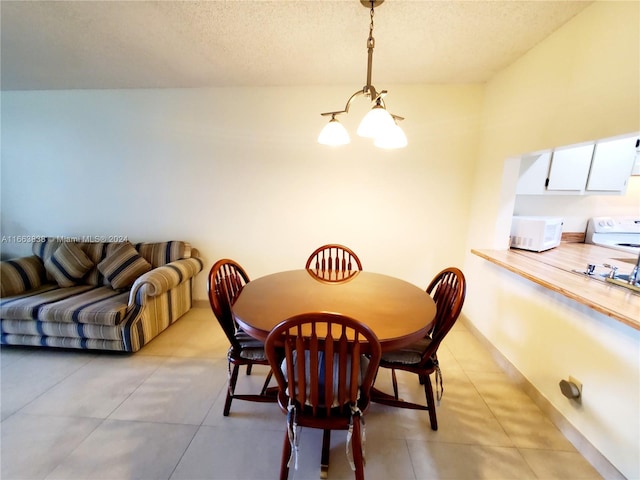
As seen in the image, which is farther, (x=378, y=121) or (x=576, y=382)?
(x=576, y=382)

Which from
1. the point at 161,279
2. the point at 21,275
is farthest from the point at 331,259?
the point at 21,275

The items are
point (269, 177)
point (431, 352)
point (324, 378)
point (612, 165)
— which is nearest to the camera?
point (324, 378)

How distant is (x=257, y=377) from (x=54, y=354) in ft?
5.81

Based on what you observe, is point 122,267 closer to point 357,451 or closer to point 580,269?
point 357,451

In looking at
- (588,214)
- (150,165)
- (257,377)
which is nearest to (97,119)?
(150,165)

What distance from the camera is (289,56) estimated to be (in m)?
2.04

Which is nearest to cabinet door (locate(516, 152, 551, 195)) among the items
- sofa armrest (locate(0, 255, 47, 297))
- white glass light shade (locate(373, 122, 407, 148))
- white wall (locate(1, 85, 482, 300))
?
white wall (locate(1, 85, 482, 300))

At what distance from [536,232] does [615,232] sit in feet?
3.22

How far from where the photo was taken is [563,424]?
149 cm

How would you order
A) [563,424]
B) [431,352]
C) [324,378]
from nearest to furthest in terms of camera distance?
1. [324,378]
2. [431,352]
3. [563,424]

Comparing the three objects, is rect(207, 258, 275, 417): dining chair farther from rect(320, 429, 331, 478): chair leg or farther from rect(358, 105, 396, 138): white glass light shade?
rect(358, 105, 396, 138): white glass light shade

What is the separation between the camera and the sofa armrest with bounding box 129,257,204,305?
2.14 m

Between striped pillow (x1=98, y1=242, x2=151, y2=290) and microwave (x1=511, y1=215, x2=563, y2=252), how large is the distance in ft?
11.7

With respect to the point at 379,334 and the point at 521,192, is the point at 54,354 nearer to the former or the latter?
the point at 379,334
